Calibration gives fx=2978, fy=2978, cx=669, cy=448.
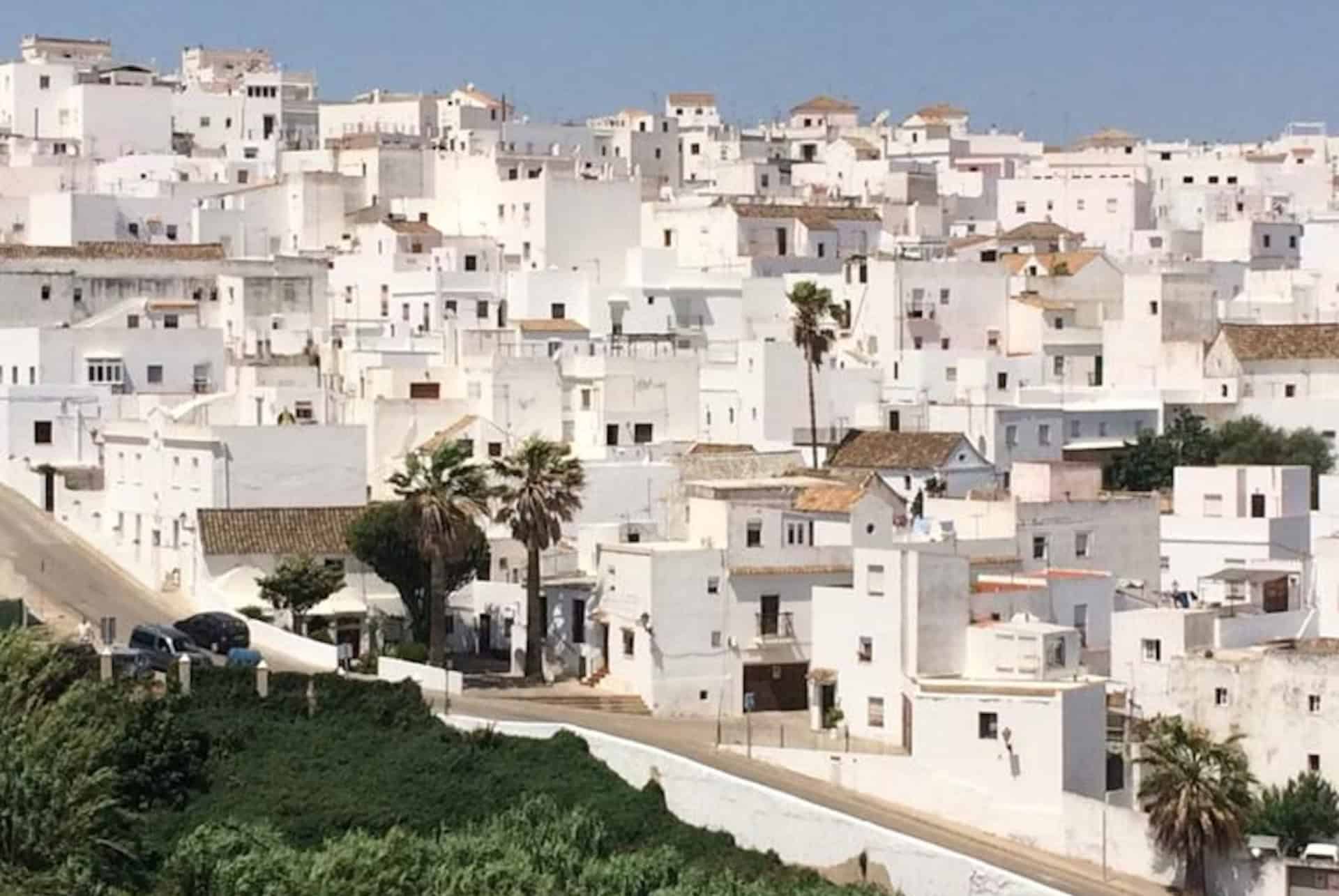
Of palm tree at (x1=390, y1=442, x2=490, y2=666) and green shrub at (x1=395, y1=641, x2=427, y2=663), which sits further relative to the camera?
green shrub at (x1=395, y1=641, x2=427, y2=663)

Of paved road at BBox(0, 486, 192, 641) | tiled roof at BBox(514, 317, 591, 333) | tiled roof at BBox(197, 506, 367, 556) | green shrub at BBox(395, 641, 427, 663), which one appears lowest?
green shrub at BBox(395, 641, 427, 663)

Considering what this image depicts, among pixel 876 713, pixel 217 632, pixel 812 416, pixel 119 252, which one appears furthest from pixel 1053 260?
pixel 217 632

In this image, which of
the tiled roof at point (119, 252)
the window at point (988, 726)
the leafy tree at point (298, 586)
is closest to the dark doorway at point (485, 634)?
the leafy tree at point (298, 586)

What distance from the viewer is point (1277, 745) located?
3616 cm

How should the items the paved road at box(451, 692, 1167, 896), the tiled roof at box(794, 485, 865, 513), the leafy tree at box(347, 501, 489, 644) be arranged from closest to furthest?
the paved road at box(451, 692, 1167, 896) → the leafy tree at box(347, 501, 489, 644) → the tiled roof at box(794, 485, 865, 513)

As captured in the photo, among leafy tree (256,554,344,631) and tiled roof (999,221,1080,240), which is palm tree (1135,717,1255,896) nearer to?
leafy tree (256,554,344,631)

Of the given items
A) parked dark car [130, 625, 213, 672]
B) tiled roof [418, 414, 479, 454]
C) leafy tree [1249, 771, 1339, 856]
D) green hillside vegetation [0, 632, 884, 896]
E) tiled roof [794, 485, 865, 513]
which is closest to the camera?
green hillside vegetation [0, 632, 884, 896]

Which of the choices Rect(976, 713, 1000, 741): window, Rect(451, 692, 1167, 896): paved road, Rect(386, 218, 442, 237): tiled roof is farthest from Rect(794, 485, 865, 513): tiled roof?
Rect(386, 218, 442, 237): tiled roof

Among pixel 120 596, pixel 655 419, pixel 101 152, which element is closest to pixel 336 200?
pixel 101 152

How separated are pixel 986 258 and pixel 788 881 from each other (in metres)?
33.1

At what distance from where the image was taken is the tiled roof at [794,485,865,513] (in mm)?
41875

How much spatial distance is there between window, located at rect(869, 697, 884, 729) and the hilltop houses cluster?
120mm

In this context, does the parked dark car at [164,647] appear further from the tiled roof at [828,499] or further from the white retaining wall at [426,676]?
the tiled roof at [828,499]

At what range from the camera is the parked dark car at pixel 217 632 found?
1631 inches
